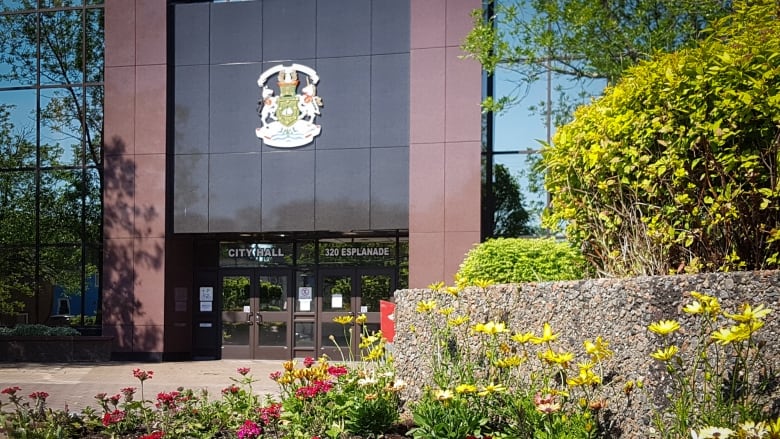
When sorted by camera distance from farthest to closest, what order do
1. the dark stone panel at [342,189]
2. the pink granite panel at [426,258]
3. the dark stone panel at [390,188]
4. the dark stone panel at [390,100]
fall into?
1. the dark stone panel at [342,189]
2. the dark stone panel at [390,100]
3. the dark stone panel at [390,188]
4. the pink granite panel at [426,258]

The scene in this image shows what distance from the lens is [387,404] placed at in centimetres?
682

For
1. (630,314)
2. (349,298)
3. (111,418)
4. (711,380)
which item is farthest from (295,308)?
(711,380)

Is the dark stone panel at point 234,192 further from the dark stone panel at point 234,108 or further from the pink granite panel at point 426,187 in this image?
the pink granite panel at point 426,187

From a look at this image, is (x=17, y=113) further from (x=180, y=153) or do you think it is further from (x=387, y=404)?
(x=387, y=404)

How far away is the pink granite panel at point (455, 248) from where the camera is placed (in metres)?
18.8

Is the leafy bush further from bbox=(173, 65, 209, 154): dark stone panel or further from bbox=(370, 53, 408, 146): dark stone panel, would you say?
bbox=(370, 53, 408, 146): dark stone panel

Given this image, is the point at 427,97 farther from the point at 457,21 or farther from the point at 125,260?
the point at 125,260

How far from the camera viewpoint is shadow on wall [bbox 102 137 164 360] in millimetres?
20969

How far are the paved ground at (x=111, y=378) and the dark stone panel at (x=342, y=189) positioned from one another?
3687 millimetres

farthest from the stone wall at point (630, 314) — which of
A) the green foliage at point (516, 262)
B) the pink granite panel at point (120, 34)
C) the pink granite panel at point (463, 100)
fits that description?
the pink granite panel at point (120, 34)

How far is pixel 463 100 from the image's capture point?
1906 centimetres

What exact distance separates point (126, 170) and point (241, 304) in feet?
14.9

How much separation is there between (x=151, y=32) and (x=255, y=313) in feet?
25.1

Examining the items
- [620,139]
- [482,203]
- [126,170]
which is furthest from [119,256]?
[620,139]
